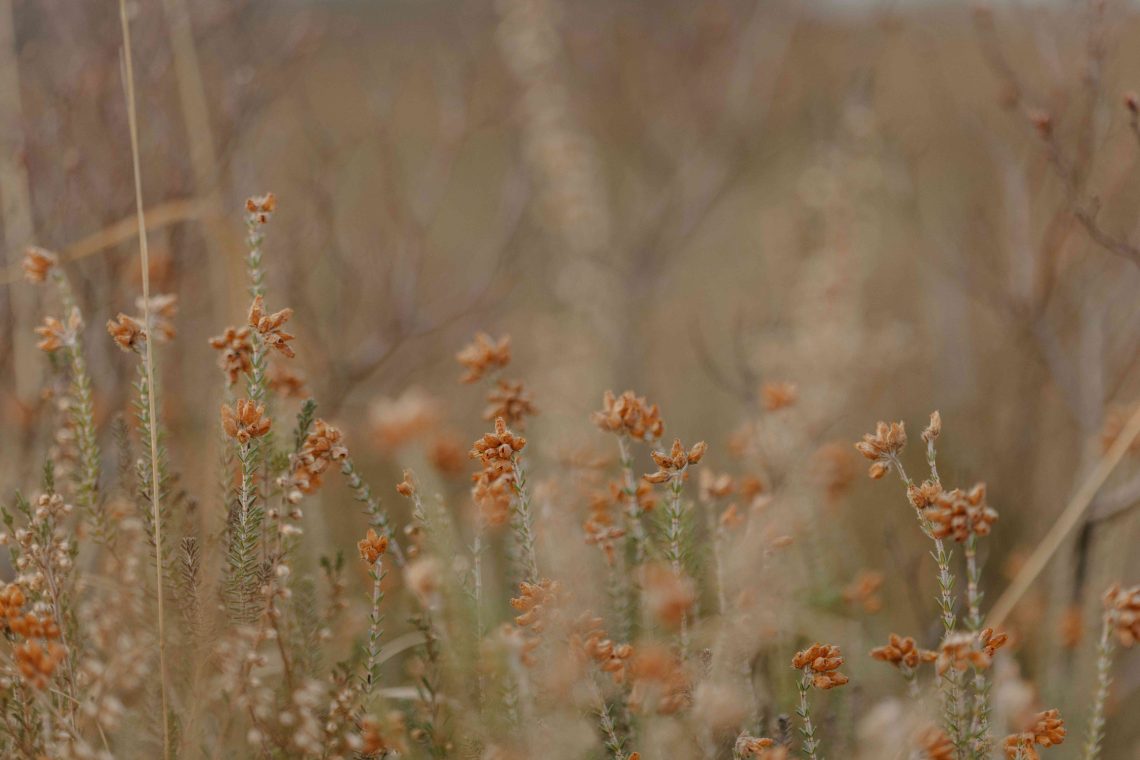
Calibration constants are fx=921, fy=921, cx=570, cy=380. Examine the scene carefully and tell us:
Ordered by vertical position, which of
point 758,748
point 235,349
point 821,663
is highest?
point 235,349

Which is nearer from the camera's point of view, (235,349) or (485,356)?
(235,349)

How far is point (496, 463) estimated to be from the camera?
1.36 meters

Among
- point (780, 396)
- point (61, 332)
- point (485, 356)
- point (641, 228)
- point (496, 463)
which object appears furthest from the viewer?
point (641, 228)

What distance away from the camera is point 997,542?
3.27m

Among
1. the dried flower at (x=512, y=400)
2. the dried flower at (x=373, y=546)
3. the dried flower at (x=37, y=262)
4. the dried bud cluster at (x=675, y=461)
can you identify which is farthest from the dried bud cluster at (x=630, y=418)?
the dried flower at (x=37, y=262)

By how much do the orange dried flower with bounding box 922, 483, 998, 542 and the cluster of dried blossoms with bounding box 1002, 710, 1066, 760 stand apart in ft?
0.92

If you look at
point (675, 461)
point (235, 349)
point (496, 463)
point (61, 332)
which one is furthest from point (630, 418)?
point (61, 332)

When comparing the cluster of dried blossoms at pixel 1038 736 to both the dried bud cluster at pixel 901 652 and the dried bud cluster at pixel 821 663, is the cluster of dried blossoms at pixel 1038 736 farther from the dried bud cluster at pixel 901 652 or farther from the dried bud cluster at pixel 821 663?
the dried bud cluster at pixel 821 663

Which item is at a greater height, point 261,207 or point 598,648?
point 261,207

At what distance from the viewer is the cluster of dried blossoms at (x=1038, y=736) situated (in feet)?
4.09

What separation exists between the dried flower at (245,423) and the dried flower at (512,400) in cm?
A: 49

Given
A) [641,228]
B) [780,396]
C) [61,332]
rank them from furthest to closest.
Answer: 1. [641,228]
2. [780,396]
3. [61,332]

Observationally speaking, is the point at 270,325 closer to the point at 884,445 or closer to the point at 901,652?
the point at 884,445

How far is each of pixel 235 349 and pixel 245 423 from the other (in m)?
A: 0.16
